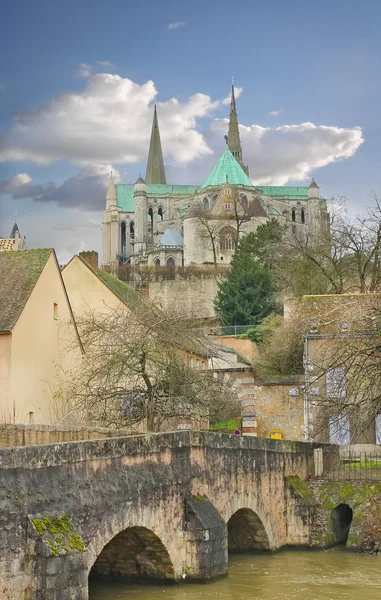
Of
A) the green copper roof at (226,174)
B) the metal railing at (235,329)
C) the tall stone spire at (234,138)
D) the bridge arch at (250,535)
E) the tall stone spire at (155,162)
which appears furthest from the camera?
the tall stone spire at (155,162)

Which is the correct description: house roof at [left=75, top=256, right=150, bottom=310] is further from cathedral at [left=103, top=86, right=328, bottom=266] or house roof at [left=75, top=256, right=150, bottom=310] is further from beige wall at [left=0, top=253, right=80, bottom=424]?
cathedral at [left=103, top=86, right=328, bottom=266]

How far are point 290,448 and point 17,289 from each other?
9.21 metres

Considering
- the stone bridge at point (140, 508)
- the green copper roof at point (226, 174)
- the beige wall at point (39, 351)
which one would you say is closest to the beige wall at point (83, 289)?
the beige wall at point (39, 351)

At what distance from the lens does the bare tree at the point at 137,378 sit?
26.6 m

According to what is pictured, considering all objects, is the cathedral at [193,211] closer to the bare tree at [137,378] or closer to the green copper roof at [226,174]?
the green copper roof at [226,174]

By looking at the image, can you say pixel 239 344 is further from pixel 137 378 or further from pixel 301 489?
pixel 301 489

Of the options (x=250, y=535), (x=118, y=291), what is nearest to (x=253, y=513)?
(x=250, y=535)

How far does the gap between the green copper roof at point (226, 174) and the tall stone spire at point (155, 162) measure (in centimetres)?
4816

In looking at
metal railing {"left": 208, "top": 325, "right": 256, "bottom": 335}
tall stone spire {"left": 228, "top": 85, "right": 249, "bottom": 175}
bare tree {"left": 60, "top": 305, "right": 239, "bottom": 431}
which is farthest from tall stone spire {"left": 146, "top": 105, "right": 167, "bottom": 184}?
bare tree {"left": 60, "top": 305, "right": 239, "bottom": 431}

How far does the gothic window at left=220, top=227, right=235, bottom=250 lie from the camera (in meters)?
110

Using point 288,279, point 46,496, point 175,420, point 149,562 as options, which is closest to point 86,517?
point 46,496

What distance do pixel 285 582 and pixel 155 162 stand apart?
17199 centimetres

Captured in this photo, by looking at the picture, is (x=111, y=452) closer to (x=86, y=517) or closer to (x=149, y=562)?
(x=86, y=517)

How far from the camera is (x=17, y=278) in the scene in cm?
2836
